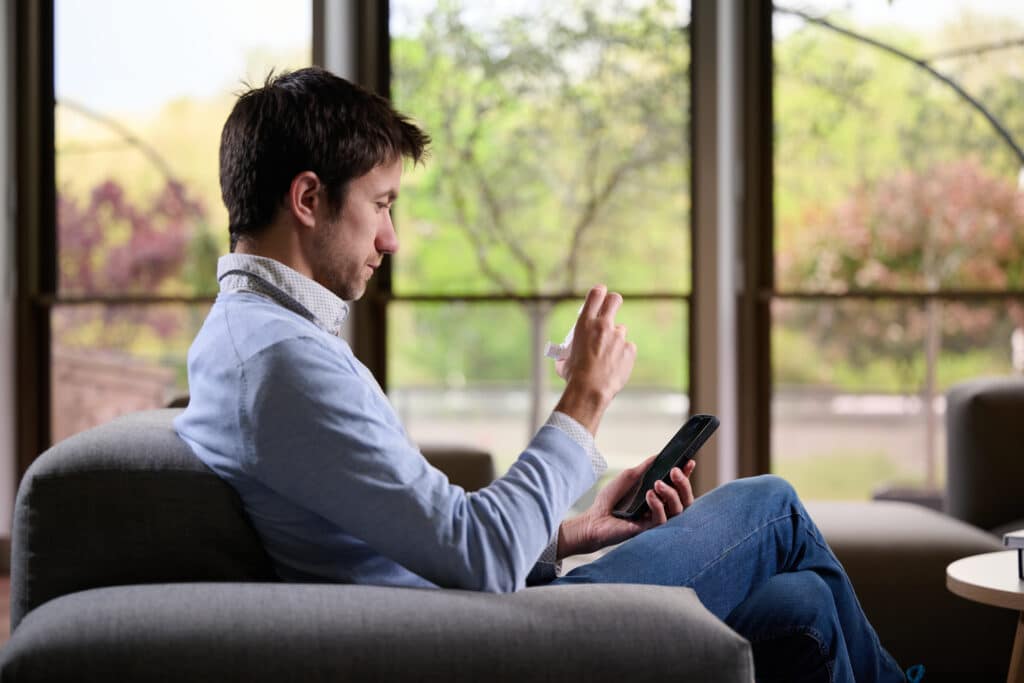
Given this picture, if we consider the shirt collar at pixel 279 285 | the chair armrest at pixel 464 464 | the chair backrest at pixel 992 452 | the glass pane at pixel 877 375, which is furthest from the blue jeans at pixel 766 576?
the glass pane at pixel 877 375

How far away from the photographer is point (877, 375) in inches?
164

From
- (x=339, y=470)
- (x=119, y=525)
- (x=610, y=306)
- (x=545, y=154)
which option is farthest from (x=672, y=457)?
(x=545, y=154)

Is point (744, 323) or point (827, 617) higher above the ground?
point (744, 323)

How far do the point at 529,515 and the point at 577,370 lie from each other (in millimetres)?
205

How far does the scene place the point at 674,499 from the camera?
1832 mm

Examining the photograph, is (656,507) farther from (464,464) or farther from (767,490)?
(464,464)

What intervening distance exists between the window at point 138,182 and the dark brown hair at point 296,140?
3083 millimetres

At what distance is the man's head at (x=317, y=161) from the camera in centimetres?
149

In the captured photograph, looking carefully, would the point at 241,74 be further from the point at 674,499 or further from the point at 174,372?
the point at 674,499

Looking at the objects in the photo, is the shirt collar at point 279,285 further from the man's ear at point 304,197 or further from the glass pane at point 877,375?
the glass pane at point 877,375

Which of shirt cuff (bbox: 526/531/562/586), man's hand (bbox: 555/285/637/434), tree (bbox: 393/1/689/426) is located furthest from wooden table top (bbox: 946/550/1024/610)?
tree (bbox: 393/1/689/426)

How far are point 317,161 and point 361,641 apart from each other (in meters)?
0.60

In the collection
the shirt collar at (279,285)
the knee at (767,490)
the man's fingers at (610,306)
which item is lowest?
the knee at (767,490)

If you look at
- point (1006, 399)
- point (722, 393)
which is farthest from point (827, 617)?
point (722, 393)
